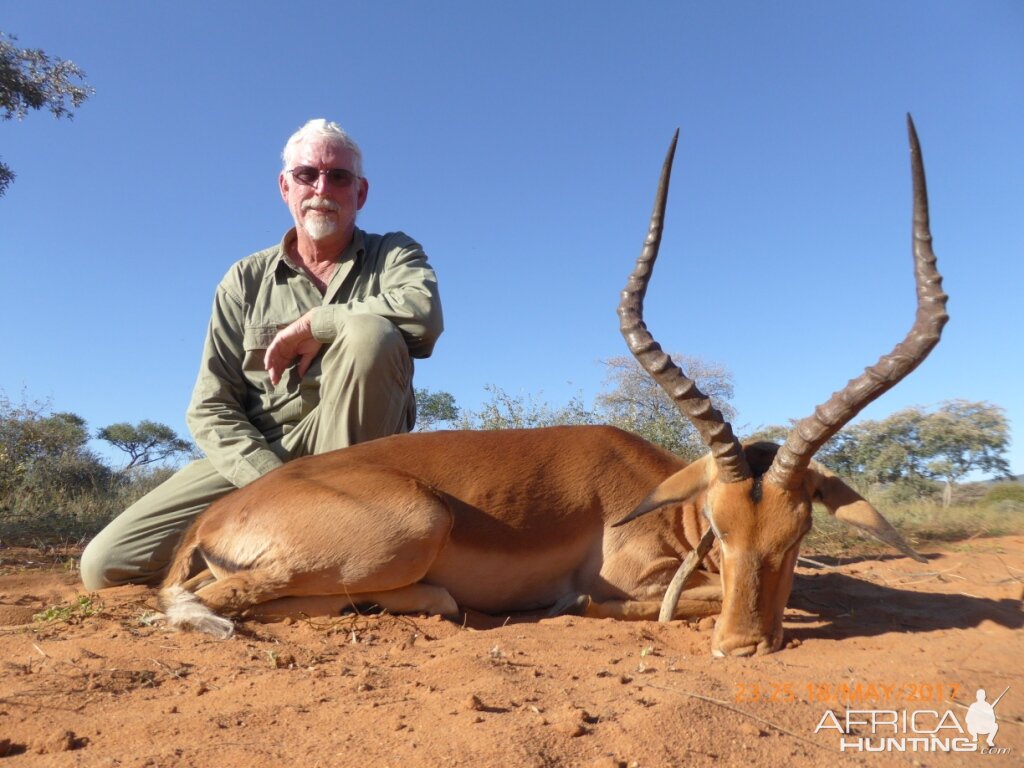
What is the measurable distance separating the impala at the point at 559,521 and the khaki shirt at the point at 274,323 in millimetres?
792

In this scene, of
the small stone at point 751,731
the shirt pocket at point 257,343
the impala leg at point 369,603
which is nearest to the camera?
the small stone at point 751,731

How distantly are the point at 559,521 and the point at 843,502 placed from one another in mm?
1407

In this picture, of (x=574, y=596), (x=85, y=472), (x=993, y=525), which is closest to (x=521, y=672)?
(x=574, y=596)

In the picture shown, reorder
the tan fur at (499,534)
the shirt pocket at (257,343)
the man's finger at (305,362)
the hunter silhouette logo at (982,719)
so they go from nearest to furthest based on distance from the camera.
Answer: the hunter silhouette logo at (982,719) < the tan fur at (499,534) < the man's finger at (305,362) < the shirt pocket at (257,343)

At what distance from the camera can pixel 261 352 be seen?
17.4 feet

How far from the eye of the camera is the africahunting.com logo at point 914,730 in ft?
7.09

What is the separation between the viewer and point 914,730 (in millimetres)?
2252

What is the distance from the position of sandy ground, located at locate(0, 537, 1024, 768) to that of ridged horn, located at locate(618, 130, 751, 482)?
0.84 m

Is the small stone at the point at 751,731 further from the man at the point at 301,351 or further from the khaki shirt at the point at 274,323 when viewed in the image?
the khaki shirt at the point at 274,323

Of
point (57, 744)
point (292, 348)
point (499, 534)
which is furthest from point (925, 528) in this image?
point (57, 744)

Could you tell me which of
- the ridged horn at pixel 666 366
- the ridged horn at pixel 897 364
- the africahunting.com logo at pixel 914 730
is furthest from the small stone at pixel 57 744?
the ridged horn at pixel 897 364

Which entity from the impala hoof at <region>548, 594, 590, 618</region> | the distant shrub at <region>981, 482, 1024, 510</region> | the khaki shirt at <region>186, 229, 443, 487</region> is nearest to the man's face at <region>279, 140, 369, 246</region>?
the khaki shirt at <region>186, 229, 443, 487</region>

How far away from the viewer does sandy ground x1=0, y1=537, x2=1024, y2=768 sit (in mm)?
2045

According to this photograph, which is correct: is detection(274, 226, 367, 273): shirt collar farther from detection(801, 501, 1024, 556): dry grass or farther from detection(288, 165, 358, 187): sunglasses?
detection(801, 501, 1024, 556): dry grass
